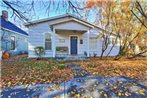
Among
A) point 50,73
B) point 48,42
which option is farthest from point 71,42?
point 50,73

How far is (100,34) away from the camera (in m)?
19.1

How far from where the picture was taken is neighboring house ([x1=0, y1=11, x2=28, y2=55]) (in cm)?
1903

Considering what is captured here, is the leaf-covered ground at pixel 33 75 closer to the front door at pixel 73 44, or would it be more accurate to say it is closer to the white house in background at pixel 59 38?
the white house in background at pixel 59 38

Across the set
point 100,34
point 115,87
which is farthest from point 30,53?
point 115,87

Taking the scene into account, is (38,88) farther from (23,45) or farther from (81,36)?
(23,45)

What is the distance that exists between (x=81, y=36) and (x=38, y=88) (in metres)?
13.8

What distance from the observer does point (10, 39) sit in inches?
826

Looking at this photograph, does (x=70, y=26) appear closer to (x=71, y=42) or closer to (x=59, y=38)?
(x=59, y=38)

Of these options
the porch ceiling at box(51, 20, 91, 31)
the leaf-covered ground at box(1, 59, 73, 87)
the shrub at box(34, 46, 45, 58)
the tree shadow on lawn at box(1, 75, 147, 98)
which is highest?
the porch ceiling at box(51, 20, 91, 31)

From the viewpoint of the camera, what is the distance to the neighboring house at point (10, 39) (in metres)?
19.0

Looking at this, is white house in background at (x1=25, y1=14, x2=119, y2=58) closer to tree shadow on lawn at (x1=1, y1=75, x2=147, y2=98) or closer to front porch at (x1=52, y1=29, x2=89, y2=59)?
front porch at (x1=52, y1=29, x2=89, y2=59)

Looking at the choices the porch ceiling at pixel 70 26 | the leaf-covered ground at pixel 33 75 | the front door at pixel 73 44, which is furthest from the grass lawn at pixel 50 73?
the front door at pixel 73 44

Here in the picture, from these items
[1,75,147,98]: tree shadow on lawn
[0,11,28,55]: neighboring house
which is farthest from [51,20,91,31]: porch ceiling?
[1,75,147,98]: tree shadow on lawn

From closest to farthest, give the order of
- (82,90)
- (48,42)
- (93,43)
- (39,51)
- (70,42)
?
(82,90)
(39,51)
(48,42)
(70,42)
(93,43)
